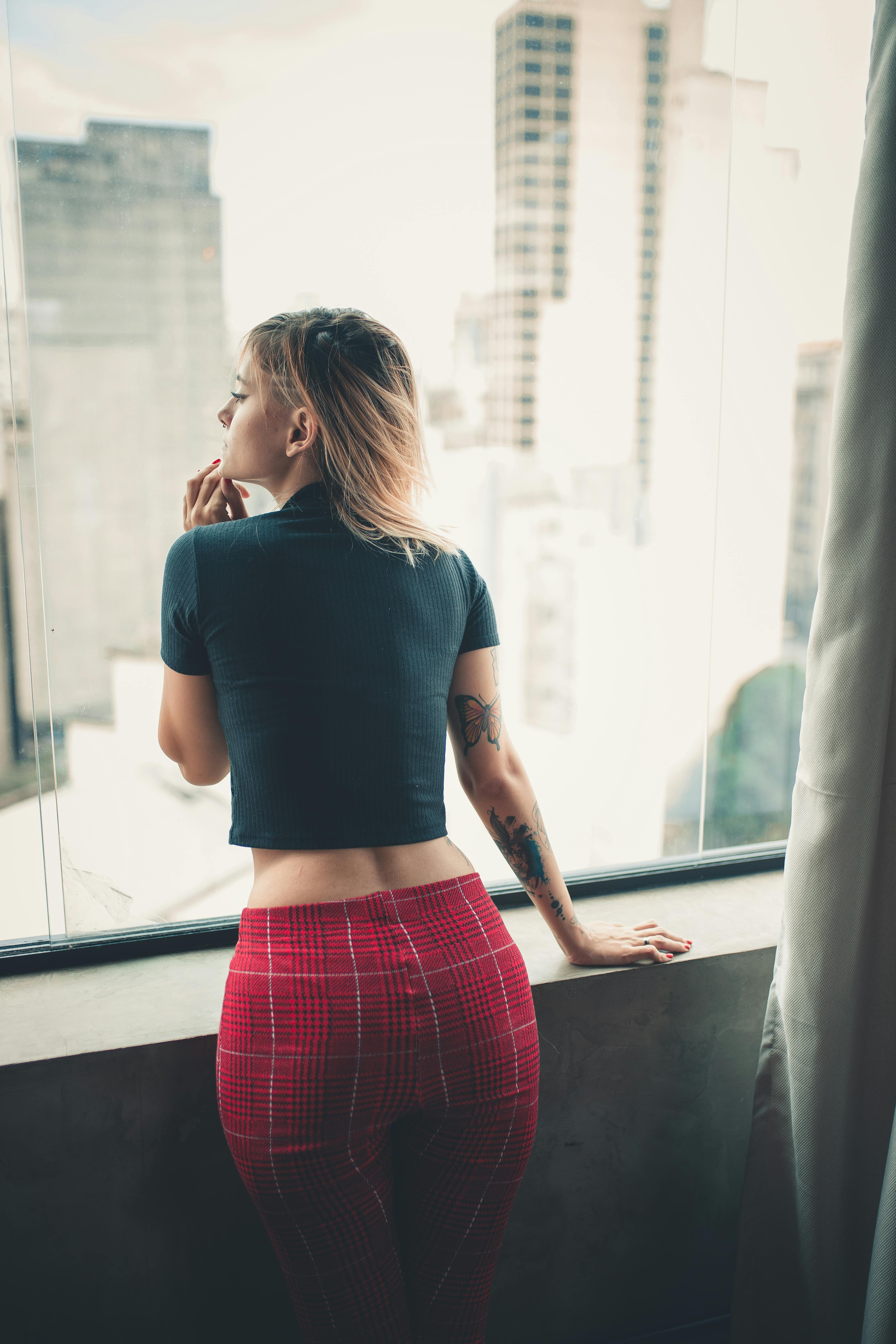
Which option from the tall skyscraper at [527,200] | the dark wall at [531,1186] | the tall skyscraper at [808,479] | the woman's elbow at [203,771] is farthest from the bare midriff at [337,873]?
the tall skyscraper at [808,479]

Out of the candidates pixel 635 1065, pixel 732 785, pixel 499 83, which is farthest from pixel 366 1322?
pixel 499 83

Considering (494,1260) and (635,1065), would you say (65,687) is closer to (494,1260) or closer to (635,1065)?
(494,1260)

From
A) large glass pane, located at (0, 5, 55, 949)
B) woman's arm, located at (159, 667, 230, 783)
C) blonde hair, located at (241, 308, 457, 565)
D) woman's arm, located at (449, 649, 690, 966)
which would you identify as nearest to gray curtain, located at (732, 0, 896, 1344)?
woman's arm, located at (449, 649, 690, 966)

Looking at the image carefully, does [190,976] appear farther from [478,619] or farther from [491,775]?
[478,619]

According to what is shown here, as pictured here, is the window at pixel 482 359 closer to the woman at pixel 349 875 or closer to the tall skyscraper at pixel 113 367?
the tall skyscraper at pixel 113 367

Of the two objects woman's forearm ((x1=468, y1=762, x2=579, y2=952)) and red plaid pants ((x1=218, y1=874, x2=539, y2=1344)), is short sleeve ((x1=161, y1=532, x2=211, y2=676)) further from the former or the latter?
woman's forearm ((x1=468, y1=762, x2=579, y2=952))

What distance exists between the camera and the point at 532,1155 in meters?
1.36

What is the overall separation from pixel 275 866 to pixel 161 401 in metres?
0.71

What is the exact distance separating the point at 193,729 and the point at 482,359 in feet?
2.52

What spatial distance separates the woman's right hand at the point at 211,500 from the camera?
110cm

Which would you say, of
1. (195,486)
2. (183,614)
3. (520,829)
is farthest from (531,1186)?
(195,486)

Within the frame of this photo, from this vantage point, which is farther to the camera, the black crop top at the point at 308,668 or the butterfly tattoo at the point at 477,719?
the butterfly tattoo at the point at 477,719

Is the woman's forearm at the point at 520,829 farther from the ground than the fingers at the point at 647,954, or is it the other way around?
the woman's forearm at the point at 520,829

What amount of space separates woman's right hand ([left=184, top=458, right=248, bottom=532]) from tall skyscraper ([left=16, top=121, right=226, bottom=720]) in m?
0.18
